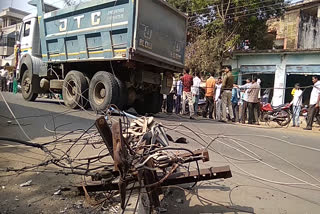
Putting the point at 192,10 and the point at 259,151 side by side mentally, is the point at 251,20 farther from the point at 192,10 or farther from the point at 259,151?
the point at 259,151

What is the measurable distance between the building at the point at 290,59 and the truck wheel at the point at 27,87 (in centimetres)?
1154

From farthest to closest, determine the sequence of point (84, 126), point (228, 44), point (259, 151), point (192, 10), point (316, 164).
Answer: point (192, 10), point (228, 44), point (84, 126), point (259, 151), point (316, 164)

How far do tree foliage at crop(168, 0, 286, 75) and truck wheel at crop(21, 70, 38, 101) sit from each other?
921 centimetres

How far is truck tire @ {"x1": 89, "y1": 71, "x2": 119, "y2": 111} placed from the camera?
722cm

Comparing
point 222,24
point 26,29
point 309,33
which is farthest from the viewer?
point 309,33

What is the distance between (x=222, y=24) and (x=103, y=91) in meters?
10.3

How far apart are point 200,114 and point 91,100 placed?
15.8 feet

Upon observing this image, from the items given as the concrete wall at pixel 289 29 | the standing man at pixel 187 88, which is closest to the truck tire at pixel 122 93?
the standing man at pixel 187 88

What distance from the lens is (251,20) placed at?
52.0 feet

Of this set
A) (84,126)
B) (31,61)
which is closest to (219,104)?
(84,126)

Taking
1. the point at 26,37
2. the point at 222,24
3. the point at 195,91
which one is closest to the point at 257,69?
the point at 222,24

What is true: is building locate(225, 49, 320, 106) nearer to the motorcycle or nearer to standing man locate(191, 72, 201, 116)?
the motorcycle

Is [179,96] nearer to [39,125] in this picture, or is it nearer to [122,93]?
[122,93]

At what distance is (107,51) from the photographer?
731 centimetres
